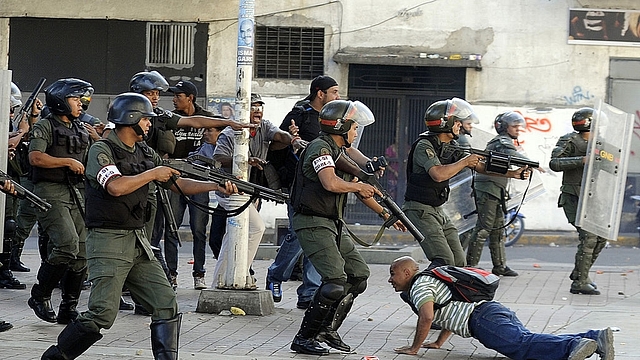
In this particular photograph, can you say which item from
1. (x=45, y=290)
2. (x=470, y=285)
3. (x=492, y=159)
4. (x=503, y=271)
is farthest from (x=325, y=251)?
(x=503, y=271)

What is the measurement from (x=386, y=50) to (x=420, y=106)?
1.17m

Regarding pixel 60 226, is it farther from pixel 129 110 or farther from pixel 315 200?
pixel 129 110

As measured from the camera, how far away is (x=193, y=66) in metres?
19.5

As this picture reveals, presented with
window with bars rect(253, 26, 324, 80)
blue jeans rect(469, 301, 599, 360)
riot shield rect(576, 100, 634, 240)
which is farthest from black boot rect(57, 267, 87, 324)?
window with bars rect(253, 26, 324, 80)

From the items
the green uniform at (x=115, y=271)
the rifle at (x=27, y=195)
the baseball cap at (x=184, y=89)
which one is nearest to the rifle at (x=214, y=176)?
the green uniform at (x=115, y=271)

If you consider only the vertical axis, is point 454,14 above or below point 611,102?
above

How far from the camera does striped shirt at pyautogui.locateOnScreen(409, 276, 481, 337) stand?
23.8 ft

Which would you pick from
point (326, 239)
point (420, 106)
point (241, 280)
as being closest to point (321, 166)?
point (326, 239)

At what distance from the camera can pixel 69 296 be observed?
841 cm

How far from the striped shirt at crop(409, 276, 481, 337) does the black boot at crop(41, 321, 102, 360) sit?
2.32m

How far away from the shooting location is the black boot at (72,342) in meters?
6.01

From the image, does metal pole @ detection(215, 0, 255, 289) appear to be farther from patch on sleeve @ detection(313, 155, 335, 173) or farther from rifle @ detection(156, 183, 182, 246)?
patch on sleeve @ detection(313, 155, 335, 173)

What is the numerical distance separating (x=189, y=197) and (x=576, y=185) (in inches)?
162

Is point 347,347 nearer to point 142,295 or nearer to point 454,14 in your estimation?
point 142,295
